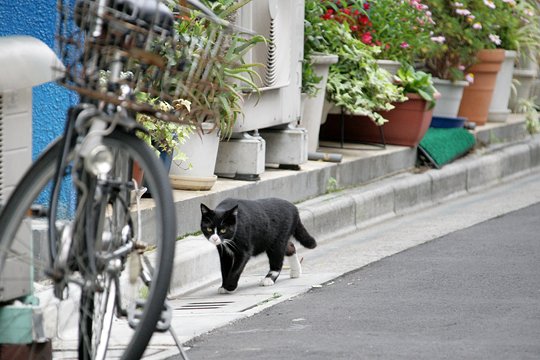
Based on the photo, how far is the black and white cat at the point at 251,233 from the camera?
253 inches

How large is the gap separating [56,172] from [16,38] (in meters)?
Answer: 1.18

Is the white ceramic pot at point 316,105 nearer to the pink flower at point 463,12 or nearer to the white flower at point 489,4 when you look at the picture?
the pink flower at point 463,12

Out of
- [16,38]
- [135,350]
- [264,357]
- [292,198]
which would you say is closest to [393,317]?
[264,357]

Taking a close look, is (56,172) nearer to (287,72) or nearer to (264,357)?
(264,357)

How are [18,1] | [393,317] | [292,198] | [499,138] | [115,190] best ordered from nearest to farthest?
[115,190] < [393,317] < [18,1] < [292,198] < [499,138]

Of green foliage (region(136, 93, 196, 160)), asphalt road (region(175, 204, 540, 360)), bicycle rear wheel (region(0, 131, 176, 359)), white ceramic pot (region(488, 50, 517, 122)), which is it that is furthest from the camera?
white ceramic pot (region(488, 50, 517, 122))

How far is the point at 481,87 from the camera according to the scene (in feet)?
39.2

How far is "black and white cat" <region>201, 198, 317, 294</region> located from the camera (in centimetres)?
644

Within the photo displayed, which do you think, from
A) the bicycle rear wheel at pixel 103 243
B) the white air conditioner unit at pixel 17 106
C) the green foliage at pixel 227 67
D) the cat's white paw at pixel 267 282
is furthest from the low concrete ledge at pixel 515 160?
the bicycle rear wheel at pixel 103 243

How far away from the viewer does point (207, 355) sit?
4.68 m

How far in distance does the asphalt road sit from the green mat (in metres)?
2.99

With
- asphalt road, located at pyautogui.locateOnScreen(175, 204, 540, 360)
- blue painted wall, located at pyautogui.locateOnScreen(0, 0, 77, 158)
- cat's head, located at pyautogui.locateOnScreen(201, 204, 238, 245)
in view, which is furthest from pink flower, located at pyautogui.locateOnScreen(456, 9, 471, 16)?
blue painted wall, located at pyautogui.locateOnScreen(0, 0, 77, 158)

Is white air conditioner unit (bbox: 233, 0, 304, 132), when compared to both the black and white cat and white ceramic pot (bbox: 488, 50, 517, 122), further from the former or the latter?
white ceramic pot (bbox: 488, 50, 517, 122)

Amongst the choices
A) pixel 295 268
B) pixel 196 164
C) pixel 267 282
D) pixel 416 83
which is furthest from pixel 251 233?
pixel 416 83
